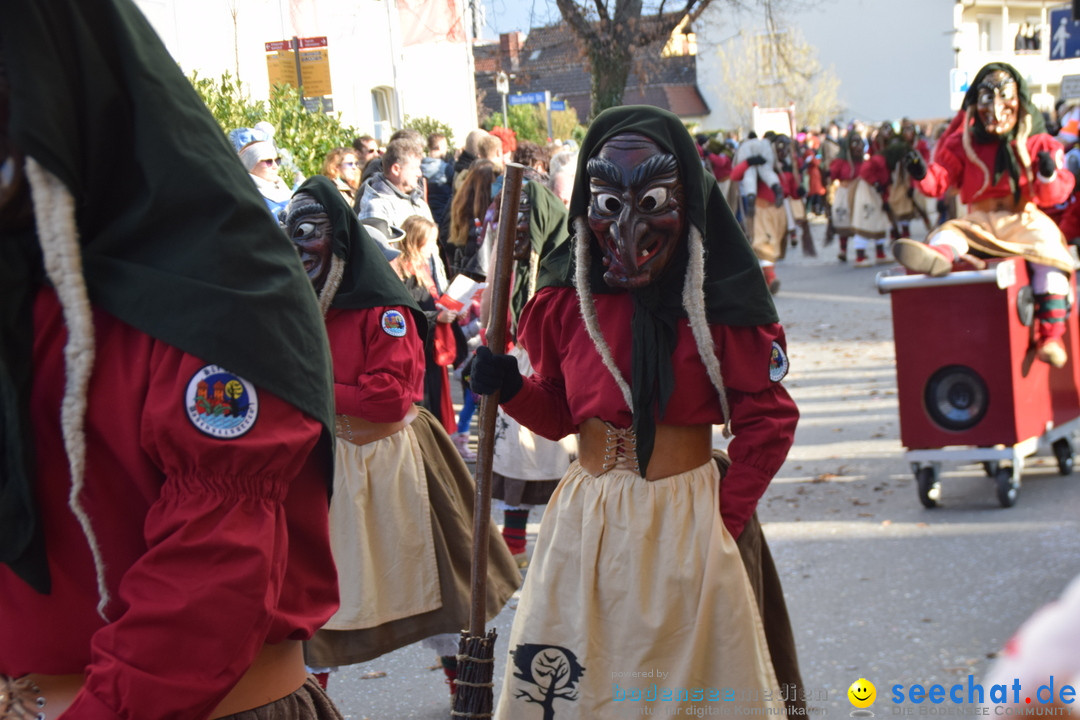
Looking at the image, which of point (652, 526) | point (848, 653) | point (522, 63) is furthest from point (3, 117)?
point (522, 63)

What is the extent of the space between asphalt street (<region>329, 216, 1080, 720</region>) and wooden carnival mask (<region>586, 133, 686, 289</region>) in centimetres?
199

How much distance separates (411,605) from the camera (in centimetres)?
398

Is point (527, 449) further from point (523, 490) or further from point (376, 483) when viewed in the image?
point (376, 483)

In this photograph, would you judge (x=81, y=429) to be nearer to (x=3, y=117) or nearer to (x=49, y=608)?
(x=49, y=608)

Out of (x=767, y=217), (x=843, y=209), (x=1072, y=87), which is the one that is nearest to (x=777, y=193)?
(x=767, y=217)

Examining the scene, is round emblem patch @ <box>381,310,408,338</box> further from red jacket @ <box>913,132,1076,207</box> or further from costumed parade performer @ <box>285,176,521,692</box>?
red jacket @ <box>913,132,1076,207</box>

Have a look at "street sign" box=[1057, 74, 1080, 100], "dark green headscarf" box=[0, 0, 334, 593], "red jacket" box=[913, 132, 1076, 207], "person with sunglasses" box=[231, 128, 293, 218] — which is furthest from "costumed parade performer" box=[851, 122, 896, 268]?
"dark green headscarf" box=[0, 0, 334, 593]

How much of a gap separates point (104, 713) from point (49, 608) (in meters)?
0.21

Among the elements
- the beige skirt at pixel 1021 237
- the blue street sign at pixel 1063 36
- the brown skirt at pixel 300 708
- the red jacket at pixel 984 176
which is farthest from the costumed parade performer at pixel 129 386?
the blue street sign at pixel 1063 36

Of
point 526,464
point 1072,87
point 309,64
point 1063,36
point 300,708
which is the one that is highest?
point 309,64

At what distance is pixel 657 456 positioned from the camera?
9.83ft

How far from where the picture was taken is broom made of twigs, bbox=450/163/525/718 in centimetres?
291

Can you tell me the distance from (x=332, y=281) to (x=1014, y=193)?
4187 mm

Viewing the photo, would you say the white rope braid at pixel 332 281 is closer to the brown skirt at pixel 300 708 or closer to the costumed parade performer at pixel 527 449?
the costumed parade performer at pixel 527 449
